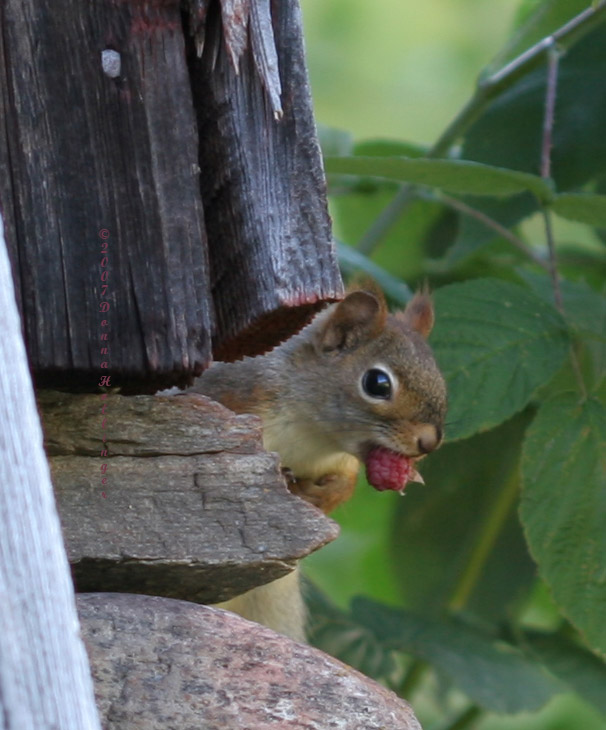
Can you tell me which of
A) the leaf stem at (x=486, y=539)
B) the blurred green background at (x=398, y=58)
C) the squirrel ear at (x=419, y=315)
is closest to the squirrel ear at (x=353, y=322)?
the squirrel ear at (x=419, y=315)

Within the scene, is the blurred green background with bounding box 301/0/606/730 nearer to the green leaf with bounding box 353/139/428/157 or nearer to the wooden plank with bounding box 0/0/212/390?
the green leaf with bounding box 353/139/428/157

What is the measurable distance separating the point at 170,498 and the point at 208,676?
21 centimetres

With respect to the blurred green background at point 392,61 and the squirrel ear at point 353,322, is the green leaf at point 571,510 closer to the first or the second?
the squirrel ear at point 353,322

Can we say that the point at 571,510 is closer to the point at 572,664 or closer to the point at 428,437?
the point at 428,437

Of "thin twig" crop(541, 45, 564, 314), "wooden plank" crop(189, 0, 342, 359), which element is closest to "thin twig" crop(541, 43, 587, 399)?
"thin twig" crop(541, 45, 564, 314)

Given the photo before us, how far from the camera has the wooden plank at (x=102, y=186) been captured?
1.15 meters

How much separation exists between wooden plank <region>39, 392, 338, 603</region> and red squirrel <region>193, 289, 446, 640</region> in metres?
0.52

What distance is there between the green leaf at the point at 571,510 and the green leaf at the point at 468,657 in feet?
1.44

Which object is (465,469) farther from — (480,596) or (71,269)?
(71,269)

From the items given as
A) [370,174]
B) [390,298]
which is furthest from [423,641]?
[370,174]

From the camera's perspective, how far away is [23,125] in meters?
1.15

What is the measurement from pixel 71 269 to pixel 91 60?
192 mm

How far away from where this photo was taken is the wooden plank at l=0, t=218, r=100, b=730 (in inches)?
28.8

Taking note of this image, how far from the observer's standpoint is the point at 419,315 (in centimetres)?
208
